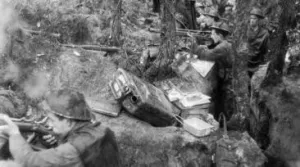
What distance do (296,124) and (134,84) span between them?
8.88 ft

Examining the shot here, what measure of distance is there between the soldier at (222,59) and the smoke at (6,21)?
3558 mm

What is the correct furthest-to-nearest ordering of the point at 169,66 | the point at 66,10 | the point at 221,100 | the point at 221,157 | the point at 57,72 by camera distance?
the point at 66,10 < the point at 221,100 < the point at 169,66 < the point at 57,72 < the point at 221,157

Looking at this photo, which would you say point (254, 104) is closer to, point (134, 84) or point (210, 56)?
point (210, 56)

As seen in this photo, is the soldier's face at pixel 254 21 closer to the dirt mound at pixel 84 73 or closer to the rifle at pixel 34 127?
the dirt mound at pixel 84 73

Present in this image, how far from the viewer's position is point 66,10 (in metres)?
8.02

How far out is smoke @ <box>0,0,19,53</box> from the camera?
19.9 feet

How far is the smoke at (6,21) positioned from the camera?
6055 millimetres

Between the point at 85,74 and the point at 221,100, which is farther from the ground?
the point at 85,74

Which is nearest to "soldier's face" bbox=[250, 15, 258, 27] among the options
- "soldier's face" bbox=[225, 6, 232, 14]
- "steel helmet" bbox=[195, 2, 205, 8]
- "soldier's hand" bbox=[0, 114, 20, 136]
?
"soldier's face" bbox=[225, 6, 232, 14]

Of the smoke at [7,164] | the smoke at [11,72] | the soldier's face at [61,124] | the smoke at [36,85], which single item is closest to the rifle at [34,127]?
the smoke at [7,164]

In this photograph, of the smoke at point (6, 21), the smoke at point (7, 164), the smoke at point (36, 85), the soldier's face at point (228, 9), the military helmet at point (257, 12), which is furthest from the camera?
the soldier's face at point (228, 9)

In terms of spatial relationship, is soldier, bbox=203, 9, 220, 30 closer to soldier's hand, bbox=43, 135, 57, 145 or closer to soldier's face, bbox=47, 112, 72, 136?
soldier's hand, bbox=43, 135, 57, 145

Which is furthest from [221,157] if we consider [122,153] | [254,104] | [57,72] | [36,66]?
[36,66]

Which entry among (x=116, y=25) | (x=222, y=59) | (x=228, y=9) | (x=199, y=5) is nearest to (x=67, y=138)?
(x=116, y=25)
